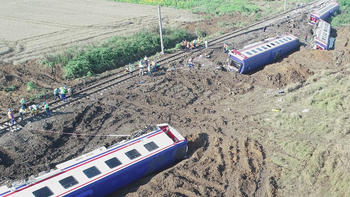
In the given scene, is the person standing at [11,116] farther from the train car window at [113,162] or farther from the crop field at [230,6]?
the crop field at [230,6]

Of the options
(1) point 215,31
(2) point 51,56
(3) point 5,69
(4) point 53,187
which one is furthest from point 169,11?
(4) point 53,187

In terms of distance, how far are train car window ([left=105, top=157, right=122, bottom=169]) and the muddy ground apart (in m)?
1.67

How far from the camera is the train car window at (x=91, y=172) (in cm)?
1602

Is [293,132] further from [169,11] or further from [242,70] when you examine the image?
[169,11]

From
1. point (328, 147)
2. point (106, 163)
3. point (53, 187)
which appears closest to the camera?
point (53, 187)

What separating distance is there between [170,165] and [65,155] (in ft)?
22.3

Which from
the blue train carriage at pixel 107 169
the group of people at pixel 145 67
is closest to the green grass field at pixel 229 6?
the group of people at pixel 145 67

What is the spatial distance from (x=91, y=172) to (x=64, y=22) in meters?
38.2

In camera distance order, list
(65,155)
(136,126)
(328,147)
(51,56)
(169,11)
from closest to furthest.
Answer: (328,147), (65,155), (136,126), (51,56), (169,11)

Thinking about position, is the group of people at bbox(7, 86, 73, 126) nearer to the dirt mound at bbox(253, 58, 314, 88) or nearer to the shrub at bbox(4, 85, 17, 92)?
the shrub at bbox(4, 85, 17, 92)

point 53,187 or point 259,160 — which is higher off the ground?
point 53,187

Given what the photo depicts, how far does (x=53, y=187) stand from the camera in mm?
15062

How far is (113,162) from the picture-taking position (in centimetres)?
1689

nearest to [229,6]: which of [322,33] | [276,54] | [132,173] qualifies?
[322,33]
